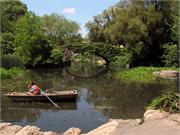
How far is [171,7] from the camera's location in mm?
44031

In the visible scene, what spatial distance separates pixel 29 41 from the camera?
46969 millimetres

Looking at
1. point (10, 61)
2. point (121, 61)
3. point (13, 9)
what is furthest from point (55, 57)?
point (13, 9)

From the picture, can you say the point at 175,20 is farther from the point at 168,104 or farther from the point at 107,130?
the point at 107,130

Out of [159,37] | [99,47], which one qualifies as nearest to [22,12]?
[99,47]

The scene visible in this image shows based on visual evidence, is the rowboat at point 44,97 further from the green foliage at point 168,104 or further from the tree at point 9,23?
the tree at point 9,23

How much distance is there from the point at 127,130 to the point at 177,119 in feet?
6.54

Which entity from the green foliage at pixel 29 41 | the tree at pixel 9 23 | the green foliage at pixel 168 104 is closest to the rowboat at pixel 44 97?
the green foliage at pixel 168 104

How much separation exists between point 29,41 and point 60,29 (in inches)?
1224

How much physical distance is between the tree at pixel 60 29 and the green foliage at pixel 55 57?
71.3 ft

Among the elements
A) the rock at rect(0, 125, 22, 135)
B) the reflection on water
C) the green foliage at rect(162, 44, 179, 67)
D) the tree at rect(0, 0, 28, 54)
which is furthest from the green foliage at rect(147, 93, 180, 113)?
the tree at rect(0, 0, 28, 54)

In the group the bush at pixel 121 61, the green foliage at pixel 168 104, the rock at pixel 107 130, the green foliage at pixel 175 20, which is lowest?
the rock at pixel 107 130

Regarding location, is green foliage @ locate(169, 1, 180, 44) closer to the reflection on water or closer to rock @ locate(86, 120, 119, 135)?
the reflection on water

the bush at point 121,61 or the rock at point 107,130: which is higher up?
the bush at point 121,61

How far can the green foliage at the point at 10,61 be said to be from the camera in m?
40.4
